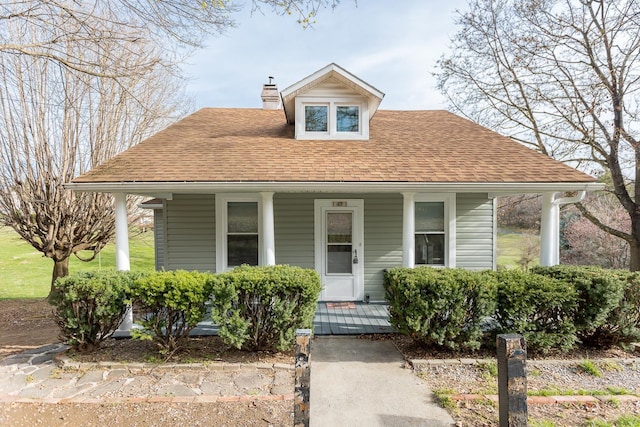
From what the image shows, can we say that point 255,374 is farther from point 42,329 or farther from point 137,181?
point 42,329

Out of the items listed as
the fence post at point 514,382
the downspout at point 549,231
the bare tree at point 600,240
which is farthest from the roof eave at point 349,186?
the bare tree at point 600,240

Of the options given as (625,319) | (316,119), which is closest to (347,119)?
(316,119)

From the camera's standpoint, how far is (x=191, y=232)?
7.38 m

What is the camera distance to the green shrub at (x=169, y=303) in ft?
14.1

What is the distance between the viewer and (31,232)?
25.6 ft

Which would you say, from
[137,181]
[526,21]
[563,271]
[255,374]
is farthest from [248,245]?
[526,21]

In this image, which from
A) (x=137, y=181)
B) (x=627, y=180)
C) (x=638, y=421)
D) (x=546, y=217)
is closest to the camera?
(x=638, y=421)

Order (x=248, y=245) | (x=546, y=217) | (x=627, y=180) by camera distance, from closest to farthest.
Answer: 1. (x=546, y=217)
2. (x=248, y=245)
3. (x=627, y=180)

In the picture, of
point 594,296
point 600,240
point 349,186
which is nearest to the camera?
point 594,296

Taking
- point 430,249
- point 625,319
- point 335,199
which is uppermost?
point 335,199

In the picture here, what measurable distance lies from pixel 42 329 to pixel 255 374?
5340 millimetres

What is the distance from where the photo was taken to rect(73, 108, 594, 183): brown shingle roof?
19.6 ft

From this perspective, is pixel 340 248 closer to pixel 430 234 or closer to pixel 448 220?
pixel 430 234

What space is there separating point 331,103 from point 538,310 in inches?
233
